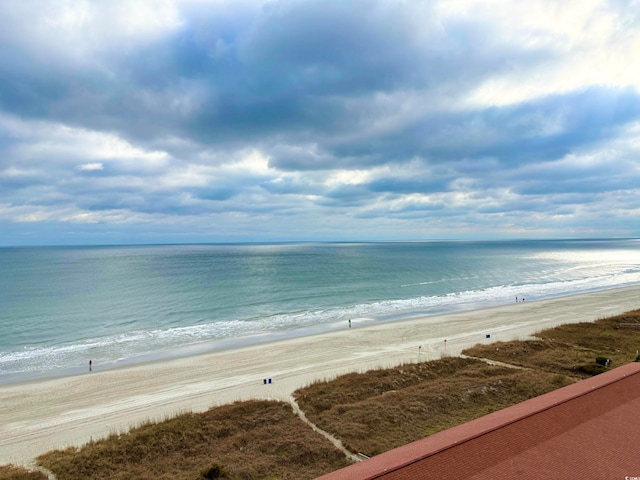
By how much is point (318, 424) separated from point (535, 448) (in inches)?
394

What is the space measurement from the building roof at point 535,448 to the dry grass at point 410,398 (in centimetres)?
370

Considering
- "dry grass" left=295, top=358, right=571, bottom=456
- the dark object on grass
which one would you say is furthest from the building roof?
the dark object on grass

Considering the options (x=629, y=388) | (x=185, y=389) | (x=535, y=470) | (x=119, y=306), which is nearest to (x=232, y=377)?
(x=185, y=389)

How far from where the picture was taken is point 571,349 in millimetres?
31453

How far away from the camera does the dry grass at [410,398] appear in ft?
57.6

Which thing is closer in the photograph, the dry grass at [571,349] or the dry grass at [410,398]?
the dry grass at [410,398]

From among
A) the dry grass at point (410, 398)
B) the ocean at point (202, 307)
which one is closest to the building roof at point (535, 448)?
the dry grass at point (410, 398)

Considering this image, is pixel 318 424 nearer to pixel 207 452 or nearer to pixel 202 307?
pixel 207 452

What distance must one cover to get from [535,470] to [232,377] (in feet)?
71.2

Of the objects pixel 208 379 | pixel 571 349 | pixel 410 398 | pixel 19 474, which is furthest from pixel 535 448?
pixel 571 349

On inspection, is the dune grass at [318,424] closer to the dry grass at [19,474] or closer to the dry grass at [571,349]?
the dry grass at [19,474]

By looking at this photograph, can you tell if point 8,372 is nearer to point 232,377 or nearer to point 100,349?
point 100,349

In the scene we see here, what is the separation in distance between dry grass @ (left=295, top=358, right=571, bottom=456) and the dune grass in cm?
5

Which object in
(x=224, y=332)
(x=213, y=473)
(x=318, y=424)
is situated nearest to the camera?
(x=213, y=473)
